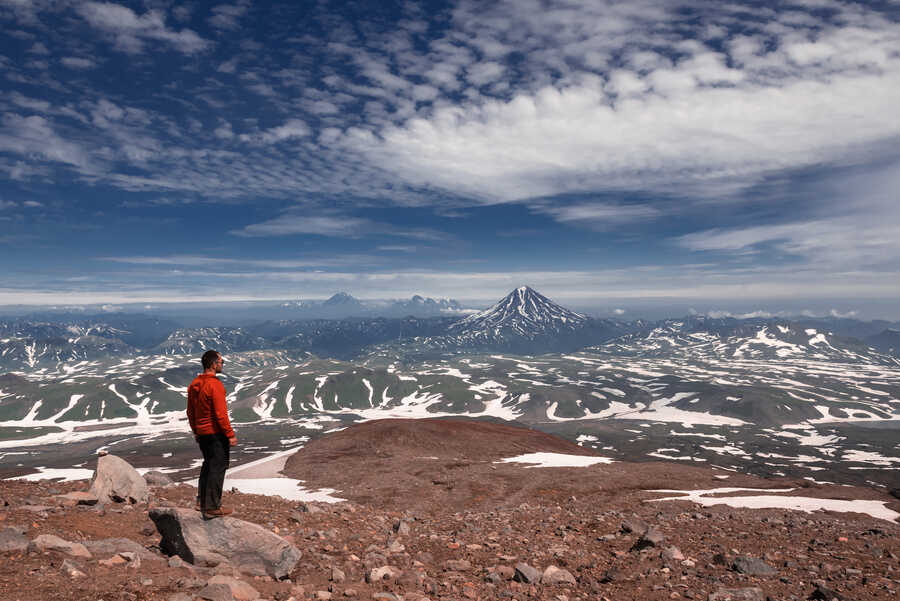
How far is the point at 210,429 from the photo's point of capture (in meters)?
12.4

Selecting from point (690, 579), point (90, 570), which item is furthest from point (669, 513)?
point (90, 570)

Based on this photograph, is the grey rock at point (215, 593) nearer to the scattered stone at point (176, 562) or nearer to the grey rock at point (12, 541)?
the scattered stone at point (176, 562)

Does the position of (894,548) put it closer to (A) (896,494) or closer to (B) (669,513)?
(B) (669,513)

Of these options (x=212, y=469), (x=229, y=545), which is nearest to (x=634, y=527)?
(x=229, y=545)

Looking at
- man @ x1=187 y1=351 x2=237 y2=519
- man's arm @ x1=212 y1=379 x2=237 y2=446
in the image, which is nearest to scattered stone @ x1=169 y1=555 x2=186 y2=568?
man @ x1=187 y1=351 x2=237 y2=519

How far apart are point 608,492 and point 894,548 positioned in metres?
18.7

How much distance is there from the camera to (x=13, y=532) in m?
11.4

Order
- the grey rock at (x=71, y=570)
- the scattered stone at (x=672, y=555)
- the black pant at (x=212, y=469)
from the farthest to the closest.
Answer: the scattered stone at (x=672, y=555) → the black pant at (x=212, y=469) → the grey rock at (x=71, y=570)

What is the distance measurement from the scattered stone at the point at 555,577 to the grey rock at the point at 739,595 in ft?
11.6

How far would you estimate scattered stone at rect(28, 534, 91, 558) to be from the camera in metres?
11.0

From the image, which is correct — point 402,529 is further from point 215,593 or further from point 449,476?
point 449,476

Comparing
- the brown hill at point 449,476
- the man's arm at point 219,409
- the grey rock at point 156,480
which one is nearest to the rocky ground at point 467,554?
the grey rock at point 156,480

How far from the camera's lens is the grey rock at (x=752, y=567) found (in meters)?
12.5

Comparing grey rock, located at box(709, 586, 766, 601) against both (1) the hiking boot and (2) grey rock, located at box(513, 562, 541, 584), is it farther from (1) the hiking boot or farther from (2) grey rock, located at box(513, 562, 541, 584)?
(1) the hiking boot
